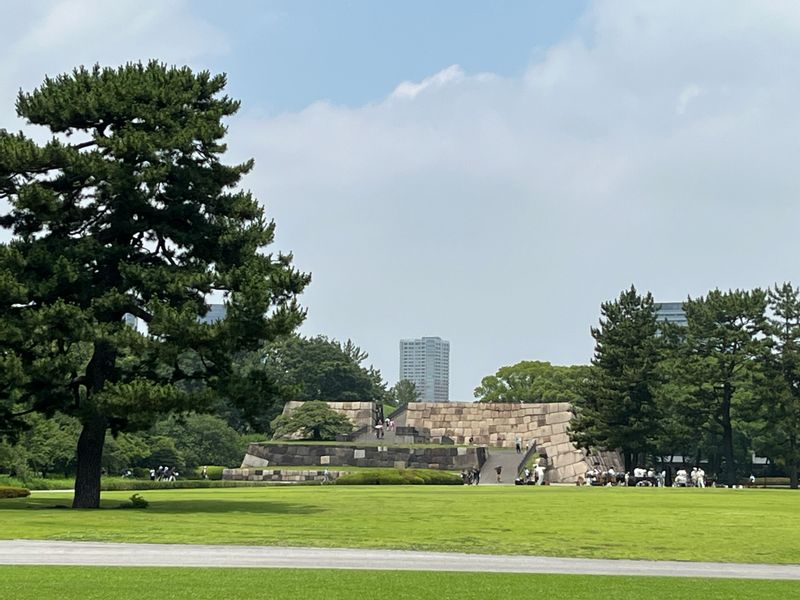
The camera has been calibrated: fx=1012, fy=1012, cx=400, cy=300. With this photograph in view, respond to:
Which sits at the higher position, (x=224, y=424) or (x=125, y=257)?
(x=125, y=257)

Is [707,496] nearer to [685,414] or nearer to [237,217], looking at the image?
[237,217]

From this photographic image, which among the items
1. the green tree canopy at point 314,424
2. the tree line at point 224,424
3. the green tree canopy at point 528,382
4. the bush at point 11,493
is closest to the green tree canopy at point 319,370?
the tree line at point 224,424

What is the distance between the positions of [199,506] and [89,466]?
3849 mm

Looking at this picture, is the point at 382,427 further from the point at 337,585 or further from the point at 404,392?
the point at 404,392

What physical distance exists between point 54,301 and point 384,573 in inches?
724

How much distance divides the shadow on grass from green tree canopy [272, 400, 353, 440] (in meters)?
38.8

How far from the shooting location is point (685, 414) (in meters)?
65.9

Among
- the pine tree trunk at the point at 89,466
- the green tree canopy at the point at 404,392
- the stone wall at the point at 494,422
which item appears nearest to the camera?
the pine tree trunk at the point at 89,466

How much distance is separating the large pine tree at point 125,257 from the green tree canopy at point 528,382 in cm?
8010

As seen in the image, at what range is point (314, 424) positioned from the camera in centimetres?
7312

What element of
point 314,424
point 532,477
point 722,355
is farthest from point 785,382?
point 314,424

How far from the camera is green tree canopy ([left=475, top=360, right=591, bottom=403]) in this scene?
11206 centimetres

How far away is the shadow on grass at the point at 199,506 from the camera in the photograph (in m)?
28.2

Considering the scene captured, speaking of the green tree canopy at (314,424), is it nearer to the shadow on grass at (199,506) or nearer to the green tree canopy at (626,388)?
the green tree canopy at (626,388)
